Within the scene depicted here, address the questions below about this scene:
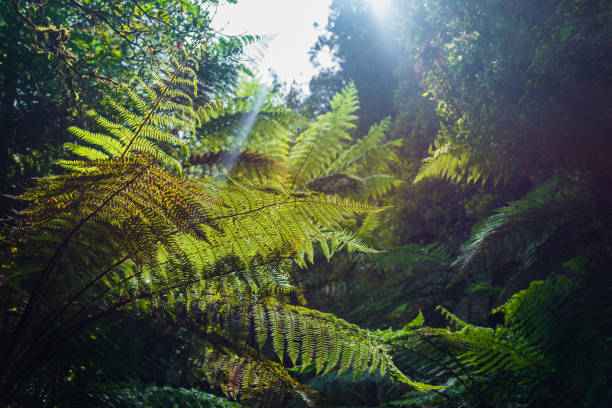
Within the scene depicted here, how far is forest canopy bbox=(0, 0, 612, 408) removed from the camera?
26.3 inches

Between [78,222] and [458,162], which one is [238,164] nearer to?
[78,222]

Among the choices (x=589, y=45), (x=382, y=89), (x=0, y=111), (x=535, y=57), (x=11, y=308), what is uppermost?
(x=382, y=89)

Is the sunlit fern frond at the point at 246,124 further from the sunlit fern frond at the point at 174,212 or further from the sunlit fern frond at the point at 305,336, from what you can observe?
the sunlit fern frond at the point at 305,336

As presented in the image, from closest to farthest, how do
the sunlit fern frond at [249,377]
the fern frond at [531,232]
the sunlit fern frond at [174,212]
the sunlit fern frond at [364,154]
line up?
the sunlit fern frond at [174,212] → the sunlit fern frond at [249,377] → the fern frond at [531,232] → the sunlit fern frond at [364,154]

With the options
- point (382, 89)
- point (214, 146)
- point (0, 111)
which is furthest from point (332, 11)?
point (0, 111)

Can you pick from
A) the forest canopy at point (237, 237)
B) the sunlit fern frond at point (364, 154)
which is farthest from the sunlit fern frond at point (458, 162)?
the sunlit fern frond at point (364, 154)

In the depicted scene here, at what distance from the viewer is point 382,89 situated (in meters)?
7.29

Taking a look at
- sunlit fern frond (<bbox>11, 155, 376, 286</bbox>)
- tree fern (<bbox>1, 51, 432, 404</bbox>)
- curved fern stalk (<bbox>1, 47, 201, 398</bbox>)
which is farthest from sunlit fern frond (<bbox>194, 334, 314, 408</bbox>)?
curved fern stalk (<bbox>1, 47, 201, 398</bbox>)

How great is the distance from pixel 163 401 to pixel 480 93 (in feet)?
9.33

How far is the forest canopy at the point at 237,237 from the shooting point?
26.3 inches

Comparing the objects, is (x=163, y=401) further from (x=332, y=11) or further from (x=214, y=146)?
(x=332, y=11)

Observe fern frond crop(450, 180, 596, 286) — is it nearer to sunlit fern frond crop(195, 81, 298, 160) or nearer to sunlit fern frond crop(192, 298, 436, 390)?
sunlit fern frond crop(192, 298, 436, 390)

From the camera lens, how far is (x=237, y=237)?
71cm

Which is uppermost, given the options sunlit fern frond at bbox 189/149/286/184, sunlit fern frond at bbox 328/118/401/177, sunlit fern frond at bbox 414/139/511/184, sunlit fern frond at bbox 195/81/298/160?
sunlit fern frond at bbox 328/118/401/177
